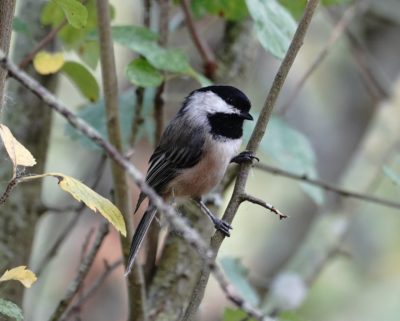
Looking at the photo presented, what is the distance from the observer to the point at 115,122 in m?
1.97

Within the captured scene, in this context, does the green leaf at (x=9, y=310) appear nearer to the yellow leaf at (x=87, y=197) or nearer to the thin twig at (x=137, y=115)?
the yellow leaf at (x=87, y=197)

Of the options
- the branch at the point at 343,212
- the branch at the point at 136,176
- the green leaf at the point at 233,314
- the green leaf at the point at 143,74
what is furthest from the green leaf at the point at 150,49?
the branch at the point at 343,212

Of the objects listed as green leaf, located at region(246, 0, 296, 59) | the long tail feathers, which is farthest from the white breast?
green leaf, located at region(246, 0, 296, 59)

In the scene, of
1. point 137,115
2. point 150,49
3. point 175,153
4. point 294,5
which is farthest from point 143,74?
point 294,5

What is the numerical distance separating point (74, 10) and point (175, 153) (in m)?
1.03

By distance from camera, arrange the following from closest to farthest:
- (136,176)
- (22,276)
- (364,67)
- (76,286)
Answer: (136,176) < (22,276) < (76,286) < (364,67)

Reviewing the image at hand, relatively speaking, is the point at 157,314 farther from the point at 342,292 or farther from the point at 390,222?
the point at 390,222

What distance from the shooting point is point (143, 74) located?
2.05m

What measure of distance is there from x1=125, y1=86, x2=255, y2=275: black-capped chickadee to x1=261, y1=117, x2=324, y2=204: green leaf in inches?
4.4

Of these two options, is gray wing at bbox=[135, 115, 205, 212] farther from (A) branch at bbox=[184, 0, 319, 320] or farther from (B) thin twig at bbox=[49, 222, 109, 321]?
(A) branch at bbox=[184, 0, 319, 320]

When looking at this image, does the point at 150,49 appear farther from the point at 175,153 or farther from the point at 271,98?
the point at 271,98

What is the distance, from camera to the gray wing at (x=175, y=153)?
8.11ft

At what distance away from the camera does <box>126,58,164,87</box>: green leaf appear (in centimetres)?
203

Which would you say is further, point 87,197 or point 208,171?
point 208,171
